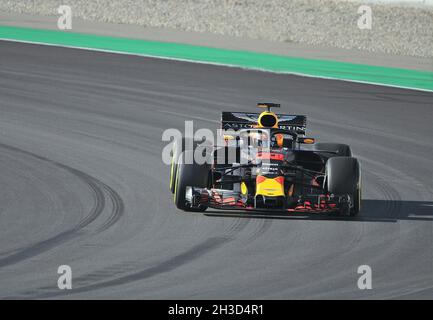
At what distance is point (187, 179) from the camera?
12508mm

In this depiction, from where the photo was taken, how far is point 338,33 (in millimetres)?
28375

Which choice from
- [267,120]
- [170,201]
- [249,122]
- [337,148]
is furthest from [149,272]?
[337,148]

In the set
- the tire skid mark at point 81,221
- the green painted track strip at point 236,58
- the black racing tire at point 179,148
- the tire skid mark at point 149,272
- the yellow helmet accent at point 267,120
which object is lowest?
the tire skid mark at point 149,272

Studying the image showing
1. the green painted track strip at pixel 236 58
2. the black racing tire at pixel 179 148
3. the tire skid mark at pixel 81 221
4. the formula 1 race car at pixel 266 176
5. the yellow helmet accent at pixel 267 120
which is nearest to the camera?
the tire skid mark at pixel 81 221

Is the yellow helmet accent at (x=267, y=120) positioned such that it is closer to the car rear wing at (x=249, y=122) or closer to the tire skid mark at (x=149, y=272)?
the car rear wing at (x=249, y=122)

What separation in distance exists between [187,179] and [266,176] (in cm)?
90

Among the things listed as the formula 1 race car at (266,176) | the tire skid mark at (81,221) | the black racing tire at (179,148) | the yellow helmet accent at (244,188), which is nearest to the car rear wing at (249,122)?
the formula 1 race car at (266,176)

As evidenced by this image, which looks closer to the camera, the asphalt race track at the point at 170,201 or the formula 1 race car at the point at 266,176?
the asphalt race track at the point at 170,201

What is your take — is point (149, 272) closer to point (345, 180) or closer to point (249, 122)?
point (345, 180)

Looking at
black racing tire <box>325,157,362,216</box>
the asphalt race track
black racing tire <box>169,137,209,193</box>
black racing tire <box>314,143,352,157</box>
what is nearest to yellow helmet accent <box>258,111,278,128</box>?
black racing tire <box>169,137,209,193</box>

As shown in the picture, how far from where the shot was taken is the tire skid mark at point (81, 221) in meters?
10.7

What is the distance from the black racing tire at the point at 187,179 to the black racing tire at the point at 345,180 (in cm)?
143

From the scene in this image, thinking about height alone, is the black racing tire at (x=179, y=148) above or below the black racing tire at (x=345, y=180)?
above
